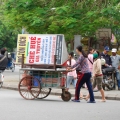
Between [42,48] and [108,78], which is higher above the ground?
[42,48]

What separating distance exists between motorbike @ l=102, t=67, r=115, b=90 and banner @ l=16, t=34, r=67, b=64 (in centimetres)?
620

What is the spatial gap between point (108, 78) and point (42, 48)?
270 inches

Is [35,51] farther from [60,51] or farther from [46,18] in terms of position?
[46,18]

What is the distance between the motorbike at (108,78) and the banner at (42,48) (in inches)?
244

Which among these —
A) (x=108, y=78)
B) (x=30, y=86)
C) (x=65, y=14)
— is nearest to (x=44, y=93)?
(x=30, y=86)

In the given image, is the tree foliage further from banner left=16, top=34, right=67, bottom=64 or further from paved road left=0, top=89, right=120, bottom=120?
paved road left=0, top=89, right=120, bottom=120

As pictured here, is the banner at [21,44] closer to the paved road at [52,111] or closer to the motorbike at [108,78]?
the paved road at [52,111]

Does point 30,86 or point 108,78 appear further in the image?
point 108,78

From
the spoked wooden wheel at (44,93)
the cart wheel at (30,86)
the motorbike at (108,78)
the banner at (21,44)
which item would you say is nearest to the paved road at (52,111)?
the cart wheel at (30,86)

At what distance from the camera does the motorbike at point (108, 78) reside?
22766 millimetres

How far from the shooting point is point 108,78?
2288 centimetres

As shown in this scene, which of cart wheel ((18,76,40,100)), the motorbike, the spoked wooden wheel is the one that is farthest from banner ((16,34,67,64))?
the motorbike

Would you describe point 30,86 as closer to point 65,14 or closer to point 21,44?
point 21,44

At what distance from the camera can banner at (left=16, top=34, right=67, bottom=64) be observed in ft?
54.3
